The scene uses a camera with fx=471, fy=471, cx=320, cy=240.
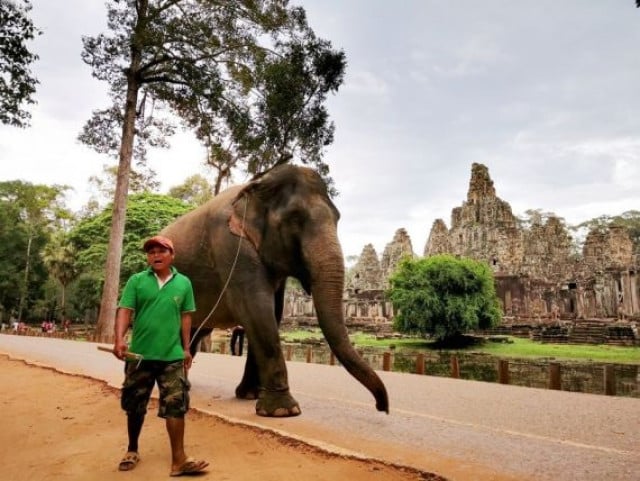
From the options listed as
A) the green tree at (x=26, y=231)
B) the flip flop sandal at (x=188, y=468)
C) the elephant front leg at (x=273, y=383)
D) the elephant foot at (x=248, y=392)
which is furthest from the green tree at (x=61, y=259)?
the flip flop sandal at (x=188, y=468)

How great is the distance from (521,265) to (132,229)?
29.0 metres

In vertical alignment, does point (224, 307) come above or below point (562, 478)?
above

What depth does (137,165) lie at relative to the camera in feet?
58.6

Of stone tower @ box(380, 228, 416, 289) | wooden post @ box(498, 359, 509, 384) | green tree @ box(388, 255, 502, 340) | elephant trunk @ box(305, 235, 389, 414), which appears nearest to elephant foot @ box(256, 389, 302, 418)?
elephant trunk @ box(305, 235, 389, 414)

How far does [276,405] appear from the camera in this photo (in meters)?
4.22

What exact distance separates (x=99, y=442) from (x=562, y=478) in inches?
123

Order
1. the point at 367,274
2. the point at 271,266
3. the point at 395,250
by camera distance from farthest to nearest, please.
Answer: the point at 367,274, the point at 395,250, the point at 271,266

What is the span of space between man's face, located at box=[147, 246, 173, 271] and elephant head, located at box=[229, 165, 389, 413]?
1.60 metres

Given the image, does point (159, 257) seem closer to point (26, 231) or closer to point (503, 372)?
point (503, 372)

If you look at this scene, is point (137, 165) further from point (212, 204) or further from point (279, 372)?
→ point (279, 372)

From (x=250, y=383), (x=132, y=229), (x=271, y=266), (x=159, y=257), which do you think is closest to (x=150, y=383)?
(x=159, y=257)

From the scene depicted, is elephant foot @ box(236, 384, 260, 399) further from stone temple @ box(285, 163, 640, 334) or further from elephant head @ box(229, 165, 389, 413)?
stone temple @ box(285, 163, 640, 334)

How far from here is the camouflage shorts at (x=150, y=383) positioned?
9.22ft

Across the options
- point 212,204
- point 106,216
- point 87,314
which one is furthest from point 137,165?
point 87,314
